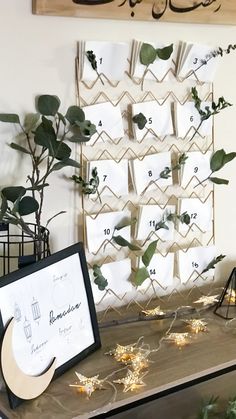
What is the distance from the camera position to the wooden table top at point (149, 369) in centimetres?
115

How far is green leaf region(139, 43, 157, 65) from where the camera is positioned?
1.43 m

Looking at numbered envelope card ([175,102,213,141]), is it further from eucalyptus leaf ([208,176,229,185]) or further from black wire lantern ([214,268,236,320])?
black wire lantern ([214,268,236,320])

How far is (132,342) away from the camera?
140 centimetres

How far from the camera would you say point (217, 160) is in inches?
63.4

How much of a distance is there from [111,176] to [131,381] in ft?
1.57

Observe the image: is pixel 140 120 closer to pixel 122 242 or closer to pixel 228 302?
pixel 122 242

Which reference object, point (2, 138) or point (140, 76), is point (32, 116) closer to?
point (2, 138)

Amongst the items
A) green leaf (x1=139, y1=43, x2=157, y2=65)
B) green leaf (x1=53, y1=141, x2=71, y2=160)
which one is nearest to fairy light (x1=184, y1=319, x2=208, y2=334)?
green leaf (x1=53, y1=141, x2=71, y2=160)

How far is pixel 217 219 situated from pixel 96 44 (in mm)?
599

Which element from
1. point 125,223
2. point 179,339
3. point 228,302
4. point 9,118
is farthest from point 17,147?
point 228,302

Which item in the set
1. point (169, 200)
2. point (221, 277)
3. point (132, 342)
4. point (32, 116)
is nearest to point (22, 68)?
point (32, 116)

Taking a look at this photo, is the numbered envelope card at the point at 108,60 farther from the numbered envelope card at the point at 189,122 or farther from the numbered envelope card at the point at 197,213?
the numbered envelope card at the point at 197,213

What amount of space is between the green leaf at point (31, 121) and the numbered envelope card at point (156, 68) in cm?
27

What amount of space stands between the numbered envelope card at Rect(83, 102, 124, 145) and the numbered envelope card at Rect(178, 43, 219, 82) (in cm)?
22
